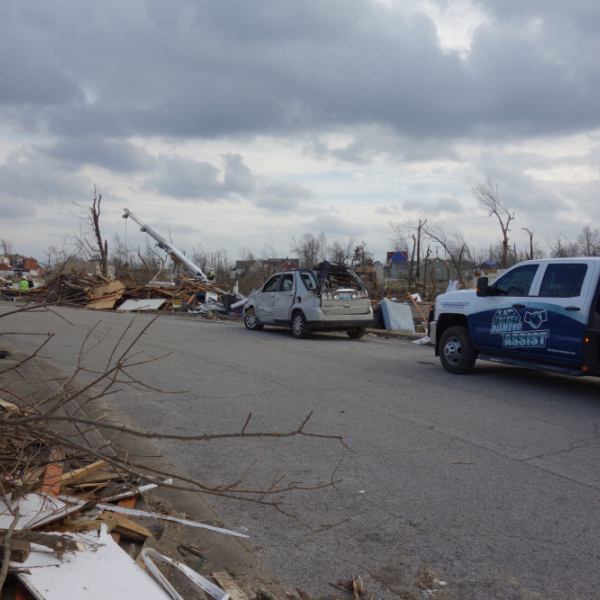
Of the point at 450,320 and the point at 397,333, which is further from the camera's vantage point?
the point at 397,333

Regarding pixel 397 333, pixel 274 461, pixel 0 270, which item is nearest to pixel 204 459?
pixel 274 461

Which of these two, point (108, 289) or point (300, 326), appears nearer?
point (300, 326)

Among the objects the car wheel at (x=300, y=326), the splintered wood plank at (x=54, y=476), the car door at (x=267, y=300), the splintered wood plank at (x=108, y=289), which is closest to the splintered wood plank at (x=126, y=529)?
the splintered wood plank at (x=54, y=476)

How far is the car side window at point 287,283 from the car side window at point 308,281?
443 mm

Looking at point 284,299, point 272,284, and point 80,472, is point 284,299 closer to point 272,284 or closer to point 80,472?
point 272,284

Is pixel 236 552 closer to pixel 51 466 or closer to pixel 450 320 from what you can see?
pixel 51 466

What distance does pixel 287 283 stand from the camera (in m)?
16.3

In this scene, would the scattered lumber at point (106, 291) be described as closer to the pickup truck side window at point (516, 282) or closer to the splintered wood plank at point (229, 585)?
the pickup truck side window at point (516, 282)

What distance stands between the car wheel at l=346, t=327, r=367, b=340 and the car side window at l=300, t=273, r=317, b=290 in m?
1.74

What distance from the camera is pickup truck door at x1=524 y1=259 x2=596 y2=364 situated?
7758 mm

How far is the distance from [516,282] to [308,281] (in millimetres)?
7320

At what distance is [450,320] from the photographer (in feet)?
33.8

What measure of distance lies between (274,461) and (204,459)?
68 cm

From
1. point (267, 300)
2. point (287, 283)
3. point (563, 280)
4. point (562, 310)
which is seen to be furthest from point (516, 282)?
point (267, 300)
